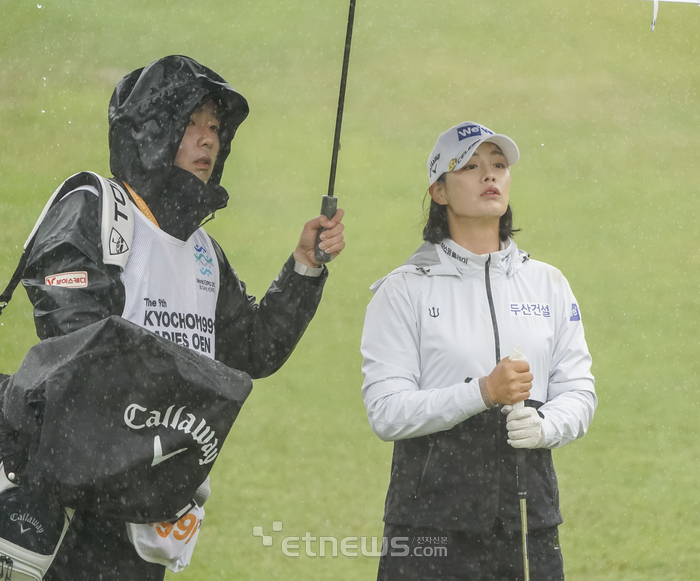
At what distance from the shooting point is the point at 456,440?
2.33 m

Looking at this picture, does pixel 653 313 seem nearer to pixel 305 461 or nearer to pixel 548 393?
pixel 305 461

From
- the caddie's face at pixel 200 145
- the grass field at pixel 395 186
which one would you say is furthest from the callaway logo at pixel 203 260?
the grass field at pixel 395 186

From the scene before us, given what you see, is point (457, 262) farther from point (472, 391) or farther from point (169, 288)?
point (169, 288)

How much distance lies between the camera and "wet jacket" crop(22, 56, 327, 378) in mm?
2002

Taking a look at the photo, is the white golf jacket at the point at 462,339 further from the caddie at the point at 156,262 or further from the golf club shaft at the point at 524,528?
the caddie at the point at 156,262

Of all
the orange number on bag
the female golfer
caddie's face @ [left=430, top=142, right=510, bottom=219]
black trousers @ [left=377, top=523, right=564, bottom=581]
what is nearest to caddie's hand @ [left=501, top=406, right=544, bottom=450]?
the female golfer

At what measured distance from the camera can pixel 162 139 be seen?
229cm

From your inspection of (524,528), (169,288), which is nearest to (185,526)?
(169,288)

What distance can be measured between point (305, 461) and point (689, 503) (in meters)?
2.60

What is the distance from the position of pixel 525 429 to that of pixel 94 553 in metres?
1.05

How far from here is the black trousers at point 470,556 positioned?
228 cm

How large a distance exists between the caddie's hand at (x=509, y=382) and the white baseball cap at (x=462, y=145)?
24.8 inches

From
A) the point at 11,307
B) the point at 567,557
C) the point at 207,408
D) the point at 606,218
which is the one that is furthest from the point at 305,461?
the point at 207,408

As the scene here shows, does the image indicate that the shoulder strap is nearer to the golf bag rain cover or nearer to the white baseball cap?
the golf bag rain cover
